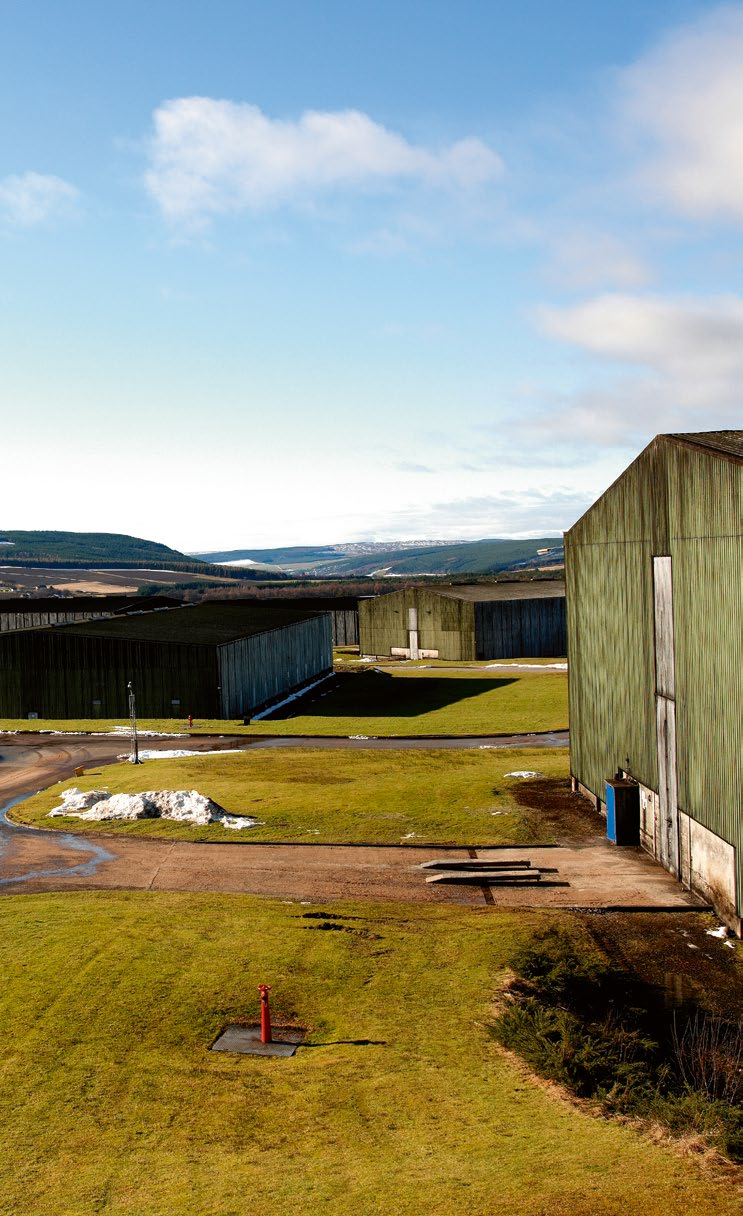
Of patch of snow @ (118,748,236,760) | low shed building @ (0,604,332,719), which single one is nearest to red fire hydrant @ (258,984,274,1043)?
patch of snow @ (118,748,236,760)

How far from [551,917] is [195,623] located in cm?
6232

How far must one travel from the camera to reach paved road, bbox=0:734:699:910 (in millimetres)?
30328

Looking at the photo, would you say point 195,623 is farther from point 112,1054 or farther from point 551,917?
point 112,1054

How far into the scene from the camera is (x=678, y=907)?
29.0 metres

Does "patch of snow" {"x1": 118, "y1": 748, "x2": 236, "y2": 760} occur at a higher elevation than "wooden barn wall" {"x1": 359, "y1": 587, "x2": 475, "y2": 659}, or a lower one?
lower

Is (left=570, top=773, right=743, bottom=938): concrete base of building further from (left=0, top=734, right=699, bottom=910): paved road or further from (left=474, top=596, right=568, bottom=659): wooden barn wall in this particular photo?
(left=474, top=596, right=568, bottom=659): wooden barn wall

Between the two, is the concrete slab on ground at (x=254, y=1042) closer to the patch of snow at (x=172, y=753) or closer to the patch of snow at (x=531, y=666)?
the patch of snow at (x=172, y=753)

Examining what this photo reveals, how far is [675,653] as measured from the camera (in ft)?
104

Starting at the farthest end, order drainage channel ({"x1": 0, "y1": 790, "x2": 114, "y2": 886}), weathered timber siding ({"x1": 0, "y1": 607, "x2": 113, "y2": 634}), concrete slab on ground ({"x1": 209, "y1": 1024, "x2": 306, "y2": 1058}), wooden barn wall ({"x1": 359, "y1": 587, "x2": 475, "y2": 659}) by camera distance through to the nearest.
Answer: weathered timber siding ({"x1": 0, "y1": 607, "x2": 113, "y2": 634}), wooden barn wall ({"x1": 359, "y1": 587, "x2": 475, "y2": 659}), drainage channel ({"x1": 0, "y1": 790, "x2": 114, "y2": 886}), concrete slab on ground ({"x1": 209, "y1": 1024, "x2": 306, "y2": 1058})

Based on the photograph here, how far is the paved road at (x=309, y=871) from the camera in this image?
99.5 ft

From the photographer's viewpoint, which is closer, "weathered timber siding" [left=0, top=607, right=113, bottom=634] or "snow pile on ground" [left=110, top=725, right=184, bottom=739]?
"snow pile on ground" [left=110, top=725, right=184, bottom=739]

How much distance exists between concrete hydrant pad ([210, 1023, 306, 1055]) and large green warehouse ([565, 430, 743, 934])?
13149 millimetres

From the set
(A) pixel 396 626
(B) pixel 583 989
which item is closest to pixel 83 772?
(B) pixel 583 989

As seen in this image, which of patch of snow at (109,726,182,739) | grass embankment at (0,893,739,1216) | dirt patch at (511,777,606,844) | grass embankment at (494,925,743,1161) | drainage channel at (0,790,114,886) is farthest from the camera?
patch of snow at (109,726,182,739)
